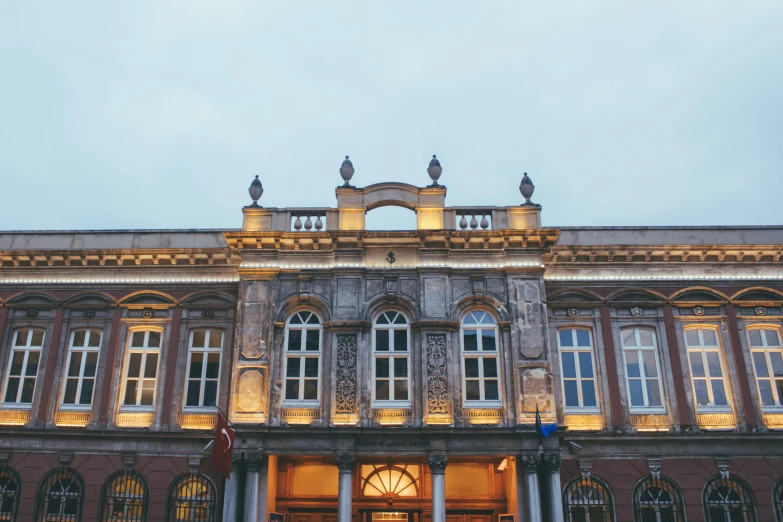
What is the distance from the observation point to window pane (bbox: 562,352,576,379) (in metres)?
20.3

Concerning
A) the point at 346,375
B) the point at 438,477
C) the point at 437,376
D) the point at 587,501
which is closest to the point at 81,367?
the point at 346,375

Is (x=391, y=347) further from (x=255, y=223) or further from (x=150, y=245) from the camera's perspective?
(x=150, y=245)

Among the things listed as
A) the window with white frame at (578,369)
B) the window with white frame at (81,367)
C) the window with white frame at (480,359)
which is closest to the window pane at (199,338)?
the window with white frame at (81,367)

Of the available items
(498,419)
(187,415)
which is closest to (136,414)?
(187,415)

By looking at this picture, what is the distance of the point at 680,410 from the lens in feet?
64.3

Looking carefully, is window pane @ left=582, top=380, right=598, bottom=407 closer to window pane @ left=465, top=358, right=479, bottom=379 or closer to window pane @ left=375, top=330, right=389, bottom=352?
window pane @ left=465, top=358, right=479, bottom=379

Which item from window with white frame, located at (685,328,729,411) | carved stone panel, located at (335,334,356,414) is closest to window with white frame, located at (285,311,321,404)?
carved stone panel, located at (335,334,356,414)

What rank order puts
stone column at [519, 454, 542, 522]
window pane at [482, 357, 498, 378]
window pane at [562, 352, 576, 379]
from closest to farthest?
stone column at [519, 454, 542, 522], window pane at [482, 357, 498, 378], window pane at [562, 352, 576, 379]

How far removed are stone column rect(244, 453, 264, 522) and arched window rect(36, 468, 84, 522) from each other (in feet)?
16.4

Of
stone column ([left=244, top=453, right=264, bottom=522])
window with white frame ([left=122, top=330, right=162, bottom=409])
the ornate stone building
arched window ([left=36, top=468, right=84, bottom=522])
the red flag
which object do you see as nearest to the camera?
the red flag

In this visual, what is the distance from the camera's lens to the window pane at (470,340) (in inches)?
787

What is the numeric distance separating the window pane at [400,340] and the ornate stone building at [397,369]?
0.28 feet

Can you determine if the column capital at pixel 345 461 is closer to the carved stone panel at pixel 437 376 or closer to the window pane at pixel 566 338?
the carved stone panel at pixel 437 376

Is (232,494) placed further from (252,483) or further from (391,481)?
(391,481)
